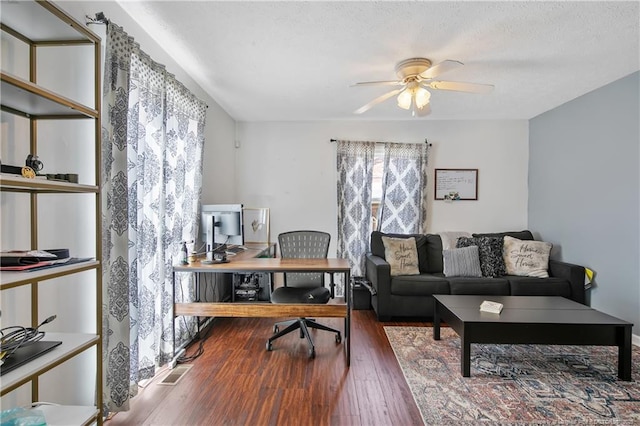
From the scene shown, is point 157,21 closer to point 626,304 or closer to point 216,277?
point 216,277

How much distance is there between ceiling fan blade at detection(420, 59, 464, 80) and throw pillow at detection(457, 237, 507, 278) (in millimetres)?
2209

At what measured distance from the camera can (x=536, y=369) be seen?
93.1 inches

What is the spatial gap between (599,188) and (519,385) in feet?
7.48

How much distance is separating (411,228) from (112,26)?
145 inches

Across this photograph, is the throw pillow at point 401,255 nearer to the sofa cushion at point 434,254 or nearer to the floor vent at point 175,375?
the sofa cushion at point 434,254

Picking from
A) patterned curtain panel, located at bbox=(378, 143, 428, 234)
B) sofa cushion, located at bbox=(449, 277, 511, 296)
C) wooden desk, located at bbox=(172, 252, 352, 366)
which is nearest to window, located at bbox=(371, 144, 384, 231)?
patterned curtain panel, located at bbox=(378, 143, 428, 234)

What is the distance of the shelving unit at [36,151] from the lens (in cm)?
105

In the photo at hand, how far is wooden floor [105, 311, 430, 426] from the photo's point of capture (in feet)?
5.96

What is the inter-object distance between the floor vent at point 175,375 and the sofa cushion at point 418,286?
6.99 feet

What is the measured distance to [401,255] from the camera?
12.0ft

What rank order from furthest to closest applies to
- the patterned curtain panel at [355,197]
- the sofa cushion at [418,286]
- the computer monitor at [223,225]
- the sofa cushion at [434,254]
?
the patterned curtain panel at [355,197]
the sofa cushion at [434,254]
the sofa cushion at [418,286]
the computer monitor at [223,225]

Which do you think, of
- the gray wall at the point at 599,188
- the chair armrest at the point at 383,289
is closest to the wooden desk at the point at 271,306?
the chair armrest at the point at 383,289

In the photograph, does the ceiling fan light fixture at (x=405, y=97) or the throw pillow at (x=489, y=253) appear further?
the throw pillow at (x=489, y=253)

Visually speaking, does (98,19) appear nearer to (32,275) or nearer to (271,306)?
(32,275)
